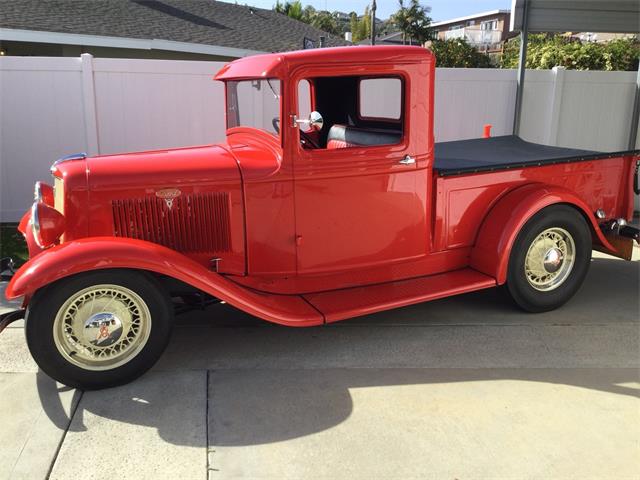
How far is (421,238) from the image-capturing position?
406 cm

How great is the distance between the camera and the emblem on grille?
3502mm

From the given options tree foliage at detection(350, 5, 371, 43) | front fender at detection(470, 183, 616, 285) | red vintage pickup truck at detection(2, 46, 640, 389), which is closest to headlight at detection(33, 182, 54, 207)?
red vintage pickup truck at detection(2, 46, 640, 389)

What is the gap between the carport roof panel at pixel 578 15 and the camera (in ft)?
23.2

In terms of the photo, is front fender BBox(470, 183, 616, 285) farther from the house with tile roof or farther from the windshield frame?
the house with tile roof

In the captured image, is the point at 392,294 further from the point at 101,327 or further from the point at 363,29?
the point at 363,29

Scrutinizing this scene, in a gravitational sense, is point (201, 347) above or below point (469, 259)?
below

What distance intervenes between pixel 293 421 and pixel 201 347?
3.66 ft

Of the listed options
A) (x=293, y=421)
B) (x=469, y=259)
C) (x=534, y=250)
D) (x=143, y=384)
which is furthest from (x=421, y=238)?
(x=143, y=384)

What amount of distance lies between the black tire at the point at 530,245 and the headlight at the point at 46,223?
3067 millimetres

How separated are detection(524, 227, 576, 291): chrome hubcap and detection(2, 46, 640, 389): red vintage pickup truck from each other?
11 mm

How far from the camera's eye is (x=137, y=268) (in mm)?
3152

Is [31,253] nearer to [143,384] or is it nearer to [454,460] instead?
[143,384]

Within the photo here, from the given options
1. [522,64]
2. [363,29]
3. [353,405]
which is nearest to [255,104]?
[353,405]

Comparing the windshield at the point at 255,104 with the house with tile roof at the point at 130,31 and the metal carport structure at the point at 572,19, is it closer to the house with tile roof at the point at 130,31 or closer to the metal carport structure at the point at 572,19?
the metal carport structure at the point at 572,19
